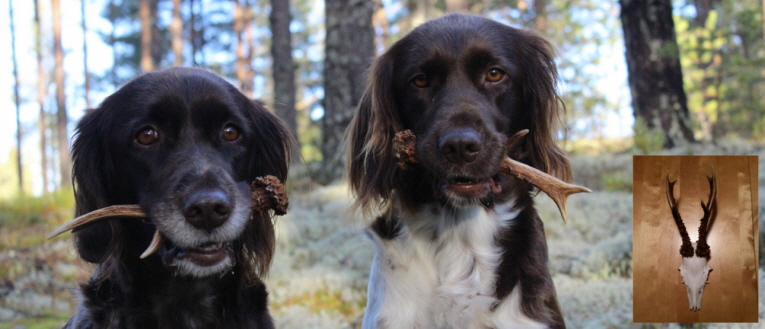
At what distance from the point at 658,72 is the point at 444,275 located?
5844 millimetres

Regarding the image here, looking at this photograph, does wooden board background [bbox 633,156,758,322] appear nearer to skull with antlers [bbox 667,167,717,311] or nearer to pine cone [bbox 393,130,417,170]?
skull with antlers [bbox 667,167,717,311]

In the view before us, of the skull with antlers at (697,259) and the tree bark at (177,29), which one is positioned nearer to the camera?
the skull with antlers at (697,259)

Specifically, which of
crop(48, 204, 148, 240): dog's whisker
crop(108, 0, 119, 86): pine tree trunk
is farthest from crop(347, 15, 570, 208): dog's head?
crop(108, 0, 119, 86): pine tree trunk

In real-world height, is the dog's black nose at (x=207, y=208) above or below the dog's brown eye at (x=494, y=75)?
below

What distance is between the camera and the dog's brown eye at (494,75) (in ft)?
10.7

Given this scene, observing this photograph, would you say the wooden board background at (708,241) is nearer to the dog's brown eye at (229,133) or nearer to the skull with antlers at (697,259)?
the skull with antlers at (697,259)

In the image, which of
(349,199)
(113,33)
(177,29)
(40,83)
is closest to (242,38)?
(177,29)

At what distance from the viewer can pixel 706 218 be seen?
369cm

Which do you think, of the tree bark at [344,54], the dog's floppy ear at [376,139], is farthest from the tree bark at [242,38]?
the dog's floppy ear at [376,139]

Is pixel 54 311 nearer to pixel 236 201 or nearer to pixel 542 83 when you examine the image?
pixel 236 201

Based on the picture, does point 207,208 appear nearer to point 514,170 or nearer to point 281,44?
point 514,170

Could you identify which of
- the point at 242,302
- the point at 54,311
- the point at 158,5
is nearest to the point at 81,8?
the point at 158,5

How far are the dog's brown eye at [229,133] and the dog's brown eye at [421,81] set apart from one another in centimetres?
89

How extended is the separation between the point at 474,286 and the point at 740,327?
1.89 meters
